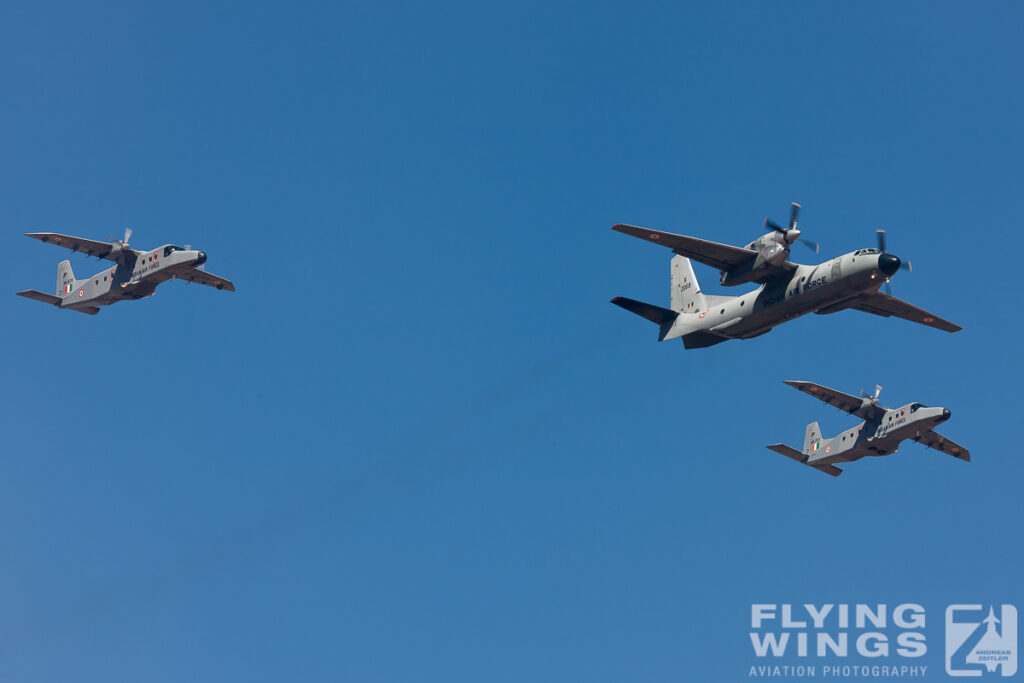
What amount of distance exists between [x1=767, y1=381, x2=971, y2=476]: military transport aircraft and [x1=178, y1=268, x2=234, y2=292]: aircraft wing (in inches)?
1115

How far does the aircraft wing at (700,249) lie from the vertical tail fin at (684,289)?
2.75 meters

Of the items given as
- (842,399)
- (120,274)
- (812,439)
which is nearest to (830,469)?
(812,439)

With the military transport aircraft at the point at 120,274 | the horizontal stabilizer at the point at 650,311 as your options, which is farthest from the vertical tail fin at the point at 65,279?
the horizontal stabilizer at the point at 650,311

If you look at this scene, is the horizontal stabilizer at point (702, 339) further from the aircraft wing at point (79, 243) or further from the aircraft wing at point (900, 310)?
the aircraft wing at point (79, 243)

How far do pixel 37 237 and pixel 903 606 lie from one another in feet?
139

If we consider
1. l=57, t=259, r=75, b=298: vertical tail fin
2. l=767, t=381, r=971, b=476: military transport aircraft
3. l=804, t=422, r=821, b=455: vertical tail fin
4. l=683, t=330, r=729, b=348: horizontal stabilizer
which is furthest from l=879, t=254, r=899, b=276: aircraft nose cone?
l=57, t=259, r=75, b=298: vertical tail fin

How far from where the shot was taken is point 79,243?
5219 cm

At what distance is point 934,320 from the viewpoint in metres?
48.1

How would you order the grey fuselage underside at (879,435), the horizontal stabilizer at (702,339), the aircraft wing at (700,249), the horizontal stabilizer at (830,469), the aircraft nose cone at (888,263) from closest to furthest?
→ the aircraft nose cone at (888,263), the aircraft wing at (700,249), the horizontal stabilizer at (702,339), the grey fuselage underside at (879,435), the horizontal stabilizer at (830,469)

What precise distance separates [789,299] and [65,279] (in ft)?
114

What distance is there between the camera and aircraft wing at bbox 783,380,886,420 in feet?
180

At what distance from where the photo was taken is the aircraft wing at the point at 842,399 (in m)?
54.8

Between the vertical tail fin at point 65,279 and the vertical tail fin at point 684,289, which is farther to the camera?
the vertical tail fin at point 65,279

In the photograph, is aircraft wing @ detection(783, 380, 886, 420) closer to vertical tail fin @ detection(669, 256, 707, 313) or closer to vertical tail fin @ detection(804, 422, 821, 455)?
vertical tail fin @ detection(804, 422, 821, 455)
